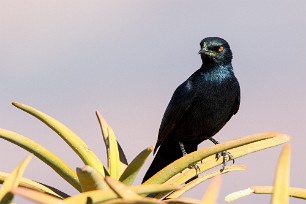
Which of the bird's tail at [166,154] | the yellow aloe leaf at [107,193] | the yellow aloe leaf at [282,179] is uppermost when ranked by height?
the bird's tail at [166,154]

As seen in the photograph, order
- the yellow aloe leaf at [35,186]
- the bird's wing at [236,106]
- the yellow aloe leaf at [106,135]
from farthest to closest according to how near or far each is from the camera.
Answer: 1. the bird's wing at [236,106]
2. the yellow aloe leaf at [106,135]
3. the yellow aloe leaf at [35,186]

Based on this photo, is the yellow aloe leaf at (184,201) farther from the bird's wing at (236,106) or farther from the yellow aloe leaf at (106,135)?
the bird's wing at (236,106)

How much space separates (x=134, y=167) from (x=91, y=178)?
601mm

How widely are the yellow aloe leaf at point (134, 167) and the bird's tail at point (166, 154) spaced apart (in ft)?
14.0

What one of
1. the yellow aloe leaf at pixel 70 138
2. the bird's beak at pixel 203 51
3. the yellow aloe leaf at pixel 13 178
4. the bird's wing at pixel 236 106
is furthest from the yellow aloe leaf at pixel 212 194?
the bird's beak at pixel 203 51

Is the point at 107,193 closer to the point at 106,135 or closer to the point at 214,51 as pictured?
the point at 106,135

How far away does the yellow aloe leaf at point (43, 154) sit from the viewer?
3266 mm

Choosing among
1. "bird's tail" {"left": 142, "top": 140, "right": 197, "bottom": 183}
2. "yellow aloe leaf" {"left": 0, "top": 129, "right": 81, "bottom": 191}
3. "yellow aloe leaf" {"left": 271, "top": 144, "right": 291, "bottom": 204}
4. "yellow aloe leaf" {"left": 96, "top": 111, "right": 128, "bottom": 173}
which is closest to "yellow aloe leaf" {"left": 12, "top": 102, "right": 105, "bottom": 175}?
"yellow aloe leaf" {"left": 0, "top": 129, "right": 81, "bottom": 191}

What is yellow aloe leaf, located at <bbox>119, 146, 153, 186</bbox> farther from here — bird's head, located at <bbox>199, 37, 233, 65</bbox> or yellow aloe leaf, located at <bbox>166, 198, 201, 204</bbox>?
bird's head, located at <bbox>199, 37, 233, 65</bbox>

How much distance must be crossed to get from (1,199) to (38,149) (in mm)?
975

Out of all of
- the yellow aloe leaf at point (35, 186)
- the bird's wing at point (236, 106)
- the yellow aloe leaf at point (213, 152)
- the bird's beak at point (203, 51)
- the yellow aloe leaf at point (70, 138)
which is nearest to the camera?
the yellow aloe leaf at point (213, 152)

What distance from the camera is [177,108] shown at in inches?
327

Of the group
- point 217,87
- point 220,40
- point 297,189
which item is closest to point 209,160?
point 297,189

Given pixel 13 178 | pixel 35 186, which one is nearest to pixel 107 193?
pixel 13 178
